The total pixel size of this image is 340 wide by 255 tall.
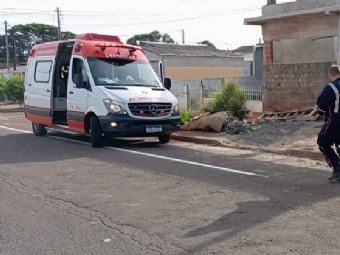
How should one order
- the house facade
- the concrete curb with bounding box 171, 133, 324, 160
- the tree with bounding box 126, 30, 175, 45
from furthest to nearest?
the tree with bounding box 126, 30, 175, 45, the house facade, the concrete curb with bounding box 171, 133, 324, 160

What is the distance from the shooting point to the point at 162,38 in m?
86.0

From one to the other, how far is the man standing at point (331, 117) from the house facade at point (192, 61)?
30.7 meters

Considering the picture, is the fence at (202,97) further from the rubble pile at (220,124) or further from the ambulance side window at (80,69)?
the ambulance side window at (80,69)

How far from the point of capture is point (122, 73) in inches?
507

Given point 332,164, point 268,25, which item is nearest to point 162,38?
point 268,25

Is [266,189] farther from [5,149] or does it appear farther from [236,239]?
[5,149]

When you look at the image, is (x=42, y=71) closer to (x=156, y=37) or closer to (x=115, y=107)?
(x=115, y=107)

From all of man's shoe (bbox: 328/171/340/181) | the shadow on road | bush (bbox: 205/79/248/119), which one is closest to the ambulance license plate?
the shadow on road

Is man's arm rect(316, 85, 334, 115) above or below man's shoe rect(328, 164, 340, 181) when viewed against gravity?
above

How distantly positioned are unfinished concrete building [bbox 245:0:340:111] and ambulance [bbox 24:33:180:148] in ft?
16.5

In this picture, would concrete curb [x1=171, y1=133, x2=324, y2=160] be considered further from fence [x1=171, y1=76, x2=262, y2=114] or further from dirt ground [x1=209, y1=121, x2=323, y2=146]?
fence [x1=171, y1=76, x2=262, y2=114]

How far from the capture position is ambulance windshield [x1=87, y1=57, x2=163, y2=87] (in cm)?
1263

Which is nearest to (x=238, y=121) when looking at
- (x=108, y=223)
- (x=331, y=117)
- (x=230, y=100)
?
(x=230, y=100)

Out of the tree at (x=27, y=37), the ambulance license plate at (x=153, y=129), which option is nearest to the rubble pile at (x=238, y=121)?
the ambulance license plate at (x=153, y=129)
